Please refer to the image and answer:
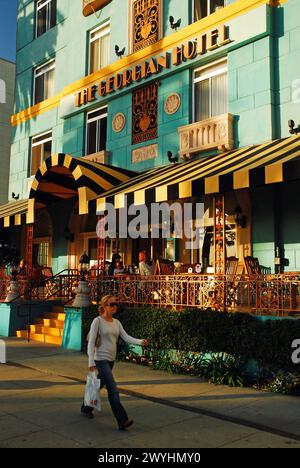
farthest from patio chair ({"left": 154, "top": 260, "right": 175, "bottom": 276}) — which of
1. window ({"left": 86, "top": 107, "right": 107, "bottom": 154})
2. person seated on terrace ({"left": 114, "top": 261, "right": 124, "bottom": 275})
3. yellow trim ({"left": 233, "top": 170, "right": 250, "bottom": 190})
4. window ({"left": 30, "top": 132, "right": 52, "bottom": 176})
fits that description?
window ({"left": 30, "top": 132, "right": 52, "bottom": 176})

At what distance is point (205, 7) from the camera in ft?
46.1

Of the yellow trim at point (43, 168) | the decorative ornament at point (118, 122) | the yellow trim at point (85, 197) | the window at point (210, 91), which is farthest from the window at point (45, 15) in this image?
the yellow trim at point (85, 197)

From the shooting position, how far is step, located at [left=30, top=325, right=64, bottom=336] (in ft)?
42.0

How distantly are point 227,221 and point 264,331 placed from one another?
15.8ft

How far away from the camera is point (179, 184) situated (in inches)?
409

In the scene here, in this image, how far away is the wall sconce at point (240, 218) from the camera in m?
11.9

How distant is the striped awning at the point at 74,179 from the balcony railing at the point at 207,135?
1969 mm

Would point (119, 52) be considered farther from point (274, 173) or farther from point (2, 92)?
point (2, 92)

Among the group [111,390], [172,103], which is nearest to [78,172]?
[172,103]

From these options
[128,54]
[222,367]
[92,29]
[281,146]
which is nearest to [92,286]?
[222,367]

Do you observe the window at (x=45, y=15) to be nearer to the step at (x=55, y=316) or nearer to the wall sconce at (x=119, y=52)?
the wall sconce at (x=119, y=52)

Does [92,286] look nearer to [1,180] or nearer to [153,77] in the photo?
[153,77]

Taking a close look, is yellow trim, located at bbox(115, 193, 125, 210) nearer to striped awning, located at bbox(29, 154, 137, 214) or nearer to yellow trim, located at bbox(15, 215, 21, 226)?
striped awning, located at bbox(29, 154, 137, 214)

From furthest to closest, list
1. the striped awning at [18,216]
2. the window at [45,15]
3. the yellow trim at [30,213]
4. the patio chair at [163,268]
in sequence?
the window at [45,15] → the striped awning at [18,216] → the yellow trim at [30,213] → the patio chair at [163,268]
